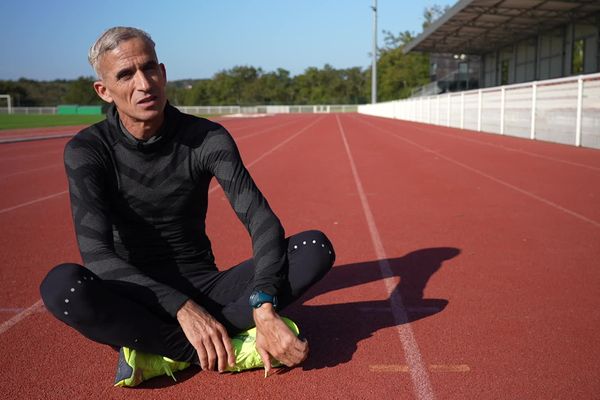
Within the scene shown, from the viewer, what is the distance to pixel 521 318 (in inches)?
127

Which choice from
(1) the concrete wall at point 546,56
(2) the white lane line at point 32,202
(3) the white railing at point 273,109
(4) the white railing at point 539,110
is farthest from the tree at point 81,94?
(2) the white lane line at point 32,202

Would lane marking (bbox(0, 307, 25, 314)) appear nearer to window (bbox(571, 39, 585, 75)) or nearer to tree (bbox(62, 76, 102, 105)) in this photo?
window (bbox(571, 39, 585, 75))

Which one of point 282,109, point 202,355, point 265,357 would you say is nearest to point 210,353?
point 202,355

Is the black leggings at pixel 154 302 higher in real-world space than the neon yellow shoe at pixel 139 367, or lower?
higher

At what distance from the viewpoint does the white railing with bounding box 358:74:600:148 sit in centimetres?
1314

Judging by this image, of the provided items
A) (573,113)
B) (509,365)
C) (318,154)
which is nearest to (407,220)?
(509,365)

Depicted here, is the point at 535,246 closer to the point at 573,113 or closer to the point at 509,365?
the point at 509,365

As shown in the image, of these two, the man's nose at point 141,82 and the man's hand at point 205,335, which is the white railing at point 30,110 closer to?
the man's nose at point 141,82

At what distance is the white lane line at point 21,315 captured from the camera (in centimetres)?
328

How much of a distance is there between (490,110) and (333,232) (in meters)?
17.1

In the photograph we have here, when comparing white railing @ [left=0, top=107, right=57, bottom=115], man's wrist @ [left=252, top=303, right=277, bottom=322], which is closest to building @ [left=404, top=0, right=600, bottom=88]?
man's wrist @ [left=252, top=303, right=277, bottom=322]

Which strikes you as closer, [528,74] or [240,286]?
[240,286]

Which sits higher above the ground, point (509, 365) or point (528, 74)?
point (528, 74)

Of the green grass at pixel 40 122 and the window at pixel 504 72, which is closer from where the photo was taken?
the green grass at pixel 40 122
